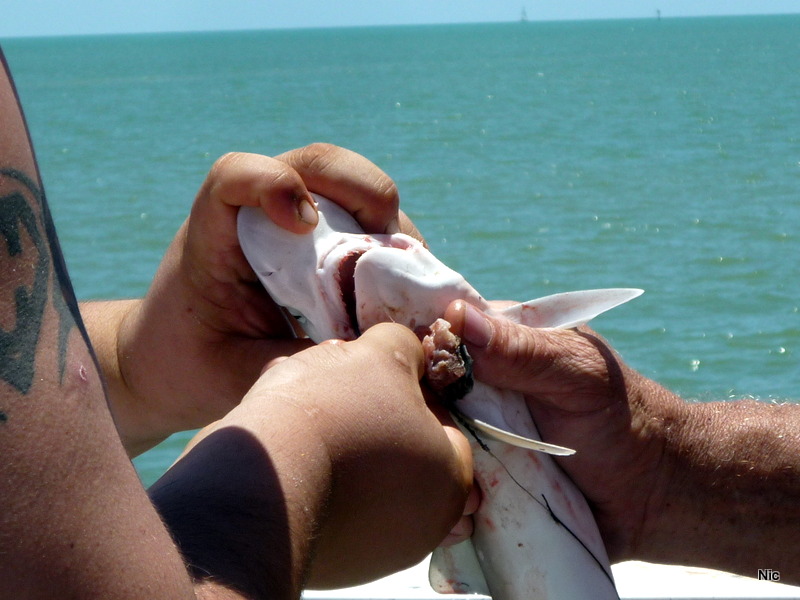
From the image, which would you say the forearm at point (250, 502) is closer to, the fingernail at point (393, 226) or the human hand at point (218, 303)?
the human hand at point (218, 303)

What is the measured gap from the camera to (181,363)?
3182 mm

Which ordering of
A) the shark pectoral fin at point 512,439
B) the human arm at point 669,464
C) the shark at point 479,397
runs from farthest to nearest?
the human arm at point 669,464 < the shark at point 479,397 < the shark pectoral fin at point 512,439

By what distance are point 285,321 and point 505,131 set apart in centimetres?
3847

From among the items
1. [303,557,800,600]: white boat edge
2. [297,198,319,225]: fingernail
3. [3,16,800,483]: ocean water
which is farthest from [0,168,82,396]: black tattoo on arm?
[3,16,800,483]: ocean water

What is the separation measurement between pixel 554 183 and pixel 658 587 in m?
24.8

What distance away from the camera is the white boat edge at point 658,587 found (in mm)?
3078

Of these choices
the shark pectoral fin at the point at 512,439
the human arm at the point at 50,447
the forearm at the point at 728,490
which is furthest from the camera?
the forearm at the point at 728,490

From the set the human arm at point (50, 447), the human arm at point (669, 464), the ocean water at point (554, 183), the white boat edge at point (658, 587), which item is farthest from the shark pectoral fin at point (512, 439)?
the ocean water at point (554, 183)

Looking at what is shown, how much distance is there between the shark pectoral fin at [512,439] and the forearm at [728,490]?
2.14ft

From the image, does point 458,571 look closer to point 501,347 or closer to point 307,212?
point 501,347

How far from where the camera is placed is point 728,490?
9.53ft

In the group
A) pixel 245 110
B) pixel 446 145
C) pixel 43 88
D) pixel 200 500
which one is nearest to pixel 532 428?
pixel 200 500

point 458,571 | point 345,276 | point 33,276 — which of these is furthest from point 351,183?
point 33,276

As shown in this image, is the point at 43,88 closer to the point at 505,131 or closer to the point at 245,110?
the point at 245,110
